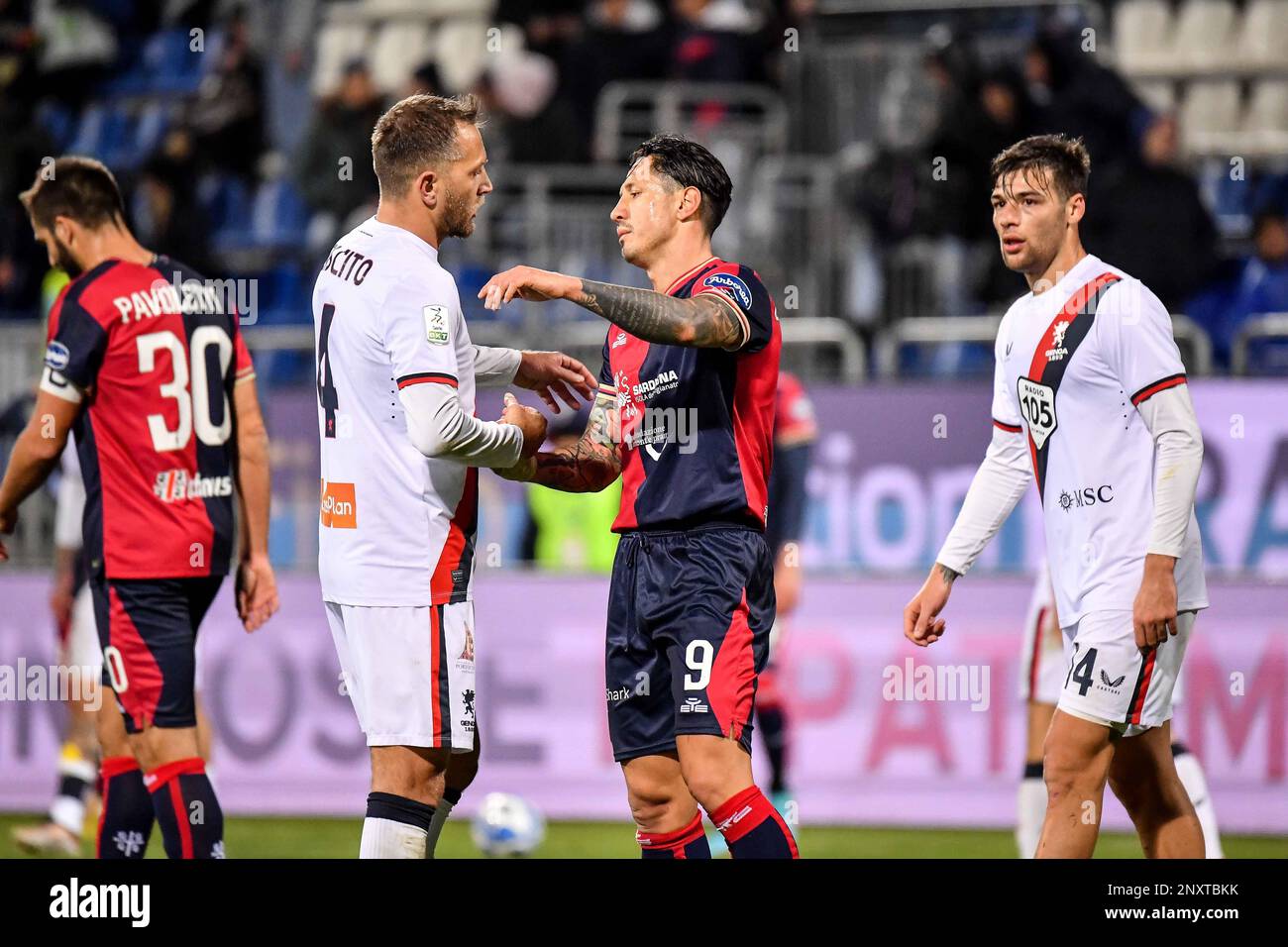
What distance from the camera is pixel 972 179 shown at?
11727 millimetres

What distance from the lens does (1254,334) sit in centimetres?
1017

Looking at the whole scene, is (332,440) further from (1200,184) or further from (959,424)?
(1200,184)

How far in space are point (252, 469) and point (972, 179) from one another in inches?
278

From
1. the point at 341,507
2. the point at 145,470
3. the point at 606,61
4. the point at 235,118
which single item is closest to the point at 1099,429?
the point at 341,507

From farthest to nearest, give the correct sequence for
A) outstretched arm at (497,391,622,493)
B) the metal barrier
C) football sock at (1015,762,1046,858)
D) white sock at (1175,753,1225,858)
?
the metal barrier → football sock at (1015,762,1046,858) → white sock at (1175,753,1225,858) → outstretched arm at (497,391,622,493)

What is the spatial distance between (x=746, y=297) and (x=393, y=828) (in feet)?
5.92

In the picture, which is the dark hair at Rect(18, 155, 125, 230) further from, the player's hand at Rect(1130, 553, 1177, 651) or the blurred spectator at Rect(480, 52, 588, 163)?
the blurred spectator at Rect(480, 52, 588, 163)

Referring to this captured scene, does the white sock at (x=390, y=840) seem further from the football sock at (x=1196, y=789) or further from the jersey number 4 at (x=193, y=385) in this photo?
the football sock at (x=1196, y=789)

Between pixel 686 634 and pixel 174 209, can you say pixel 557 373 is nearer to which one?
pixel 686 634

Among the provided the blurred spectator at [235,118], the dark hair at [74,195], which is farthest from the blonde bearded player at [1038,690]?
the blurred spectator at [235,118]

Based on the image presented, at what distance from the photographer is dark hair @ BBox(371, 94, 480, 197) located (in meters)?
5.02

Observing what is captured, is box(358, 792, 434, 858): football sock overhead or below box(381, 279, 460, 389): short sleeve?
below

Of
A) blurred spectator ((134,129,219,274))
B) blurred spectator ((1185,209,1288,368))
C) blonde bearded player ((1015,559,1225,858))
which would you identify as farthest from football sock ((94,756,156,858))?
blurred spectator ((1185,209,1288,368))

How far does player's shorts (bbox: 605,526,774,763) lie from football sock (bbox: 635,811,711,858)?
242 mm
